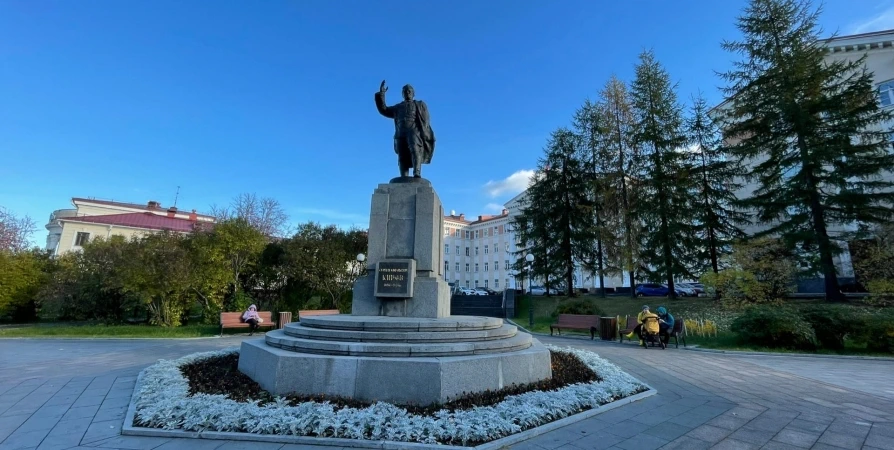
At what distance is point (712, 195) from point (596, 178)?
695cm

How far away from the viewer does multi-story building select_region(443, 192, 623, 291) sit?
207 ft

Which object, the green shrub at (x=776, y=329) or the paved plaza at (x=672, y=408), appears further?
the green shrub at (x=776, y=329)

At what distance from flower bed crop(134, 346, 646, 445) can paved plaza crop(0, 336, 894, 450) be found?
8.6 inches

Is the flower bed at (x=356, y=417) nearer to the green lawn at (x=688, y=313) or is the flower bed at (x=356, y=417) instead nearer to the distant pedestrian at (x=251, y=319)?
the green lawn at (x=688, y=313)

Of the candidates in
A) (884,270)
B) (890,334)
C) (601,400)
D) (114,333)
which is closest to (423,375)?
(601,400)

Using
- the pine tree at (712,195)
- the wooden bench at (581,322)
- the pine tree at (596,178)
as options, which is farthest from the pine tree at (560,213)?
the wooden bench at (581,322)

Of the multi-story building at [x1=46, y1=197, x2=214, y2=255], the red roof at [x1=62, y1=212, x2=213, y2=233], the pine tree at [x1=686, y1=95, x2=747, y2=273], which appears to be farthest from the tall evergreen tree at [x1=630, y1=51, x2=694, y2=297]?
the red roof at [x1=62, y1=212, x2=213, y2=233]

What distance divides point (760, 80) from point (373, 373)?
82.1 feet

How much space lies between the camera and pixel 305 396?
4914 millimetres

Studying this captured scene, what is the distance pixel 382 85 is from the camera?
8852 millimetres

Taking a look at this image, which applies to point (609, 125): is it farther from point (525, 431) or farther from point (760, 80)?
point (525, 431)

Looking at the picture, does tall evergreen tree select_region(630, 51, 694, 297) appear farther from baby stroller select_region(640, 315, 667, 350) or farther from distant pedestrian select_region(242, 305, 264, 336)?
distant pedestrian select_region(242, 305, 264, 336)

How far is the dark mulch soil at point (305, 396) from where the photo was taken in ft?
15.5

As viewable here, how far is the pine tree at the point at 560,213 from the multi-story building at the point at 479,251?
31370mm
